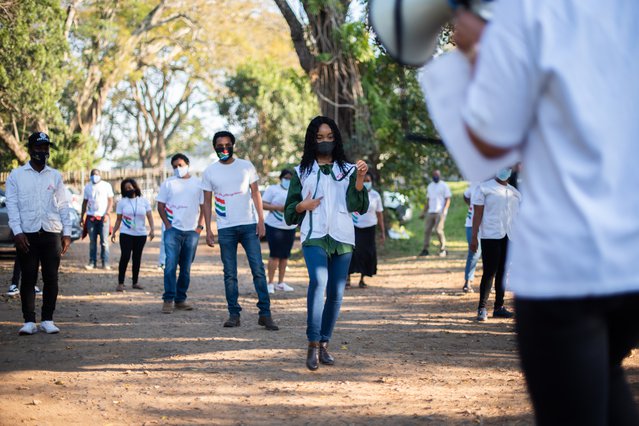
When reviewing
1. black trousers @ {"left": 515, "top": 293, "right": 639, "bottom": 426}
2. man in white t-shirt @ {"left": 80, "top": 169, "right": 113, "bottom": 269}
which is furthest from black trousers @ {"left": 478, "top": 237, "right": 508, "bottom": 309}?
man in white t-shirt @ {"left": 80, "top": 169, "right": 113, "bottom": 269}

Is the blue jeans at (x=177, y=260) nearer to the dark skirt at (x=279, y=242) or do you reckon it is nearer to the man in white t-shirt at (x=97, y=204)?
the dark skirt at (x=279, y=242)

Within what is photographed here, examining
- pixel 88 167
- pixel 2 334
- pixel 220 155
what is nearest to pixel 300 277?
pixel 220 155

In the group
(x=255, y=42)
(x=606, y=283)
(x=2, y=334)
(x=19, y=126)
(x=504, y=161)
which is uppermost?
(x=255, y=42)

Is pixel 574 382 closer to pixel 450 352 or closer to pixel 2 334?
pixel 450 352

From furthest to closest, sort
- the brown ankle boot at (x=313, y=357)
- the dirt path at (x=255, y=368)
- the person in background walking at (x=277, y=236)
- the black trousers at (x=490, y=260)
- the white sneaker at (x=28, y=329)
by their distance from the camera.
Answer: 1. the person in background walking at (x=277, y=236)
2. the black trousers at (x=490, y=260)
3. the white sneaker at (x=28, y=329)
4. the brown ankle boot at (x=313, y=357)
5. the dirt path at (x=255, y=368)

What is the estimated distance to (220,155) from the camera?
32.0 ft

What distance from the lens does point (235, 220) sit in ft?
31.2

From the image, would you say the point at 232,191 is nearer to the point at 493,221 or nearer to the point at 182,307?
the point at 182,307

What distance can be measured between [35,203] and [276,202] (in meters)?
4.96

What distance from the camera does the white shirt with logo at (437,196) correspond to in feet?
63.4

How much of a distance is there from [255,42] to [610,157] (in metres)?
37.1

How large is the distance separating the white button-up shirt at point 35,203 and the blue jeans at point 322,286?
328 cm

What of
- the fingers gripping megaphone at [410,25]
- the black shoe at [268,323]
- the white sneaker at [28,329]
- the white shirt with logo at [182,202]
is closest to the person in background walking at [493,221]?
the black shoe at [268,323]

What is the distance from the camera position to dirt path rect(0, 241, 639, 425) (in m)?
5.84
